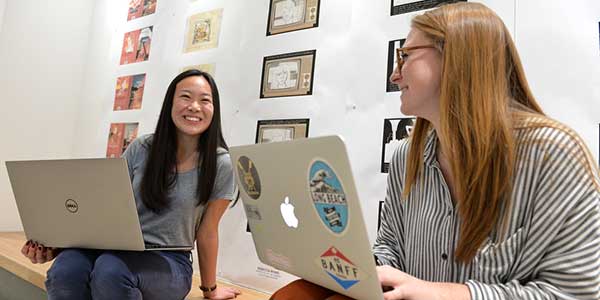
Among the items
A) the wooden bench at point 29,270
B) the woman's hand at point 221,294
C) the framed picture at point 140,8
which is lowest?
the wooden bench at point 29,270

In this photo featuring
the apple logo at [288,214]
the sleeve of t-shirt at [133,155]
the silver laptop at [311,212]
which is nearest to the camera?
the silver laptop at [311,212]

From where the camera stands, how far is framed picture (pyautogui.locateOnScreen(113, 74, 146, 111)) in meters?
2.30

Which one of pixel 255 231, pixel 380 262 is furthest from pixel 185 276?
pixel 380 262

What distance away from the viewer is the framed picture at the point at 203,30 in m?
2.03

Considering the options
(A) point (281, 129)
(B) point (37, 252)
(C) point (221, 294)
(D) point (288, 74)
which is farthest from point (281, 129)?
(B) point (37, 252)

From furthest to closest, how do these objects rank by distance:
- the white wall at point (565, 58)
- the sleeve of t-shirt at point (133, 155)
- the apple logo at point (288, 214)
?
the sleeve of t-shirt at point (133, 155) → the white wall at point (565, 58) → the apple logo at point (288, 214)

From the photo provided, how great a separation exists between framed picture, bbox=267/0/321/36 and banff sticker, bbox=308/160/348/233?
1129 millimetres

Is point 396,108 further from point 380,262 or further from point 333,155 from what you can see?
point 333,155

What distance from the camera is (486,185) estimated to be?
0.77 metres

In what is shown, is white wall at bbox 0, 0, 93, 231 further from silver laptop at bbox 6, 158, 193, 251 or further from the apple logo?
the apple logo

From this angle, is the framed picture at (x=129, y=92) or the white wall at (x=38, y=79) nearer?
the framed picture at (x=129, y=92)

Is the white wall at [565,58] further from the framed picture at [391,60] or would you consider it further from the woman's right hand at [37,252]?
the woman's right hand at [37,252]

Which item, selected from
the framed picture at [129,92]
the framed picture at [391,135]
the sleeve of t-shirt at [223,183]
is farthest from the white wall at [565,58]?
the framed picture at [129,92]

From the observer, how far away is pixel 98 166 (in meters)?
1.14
